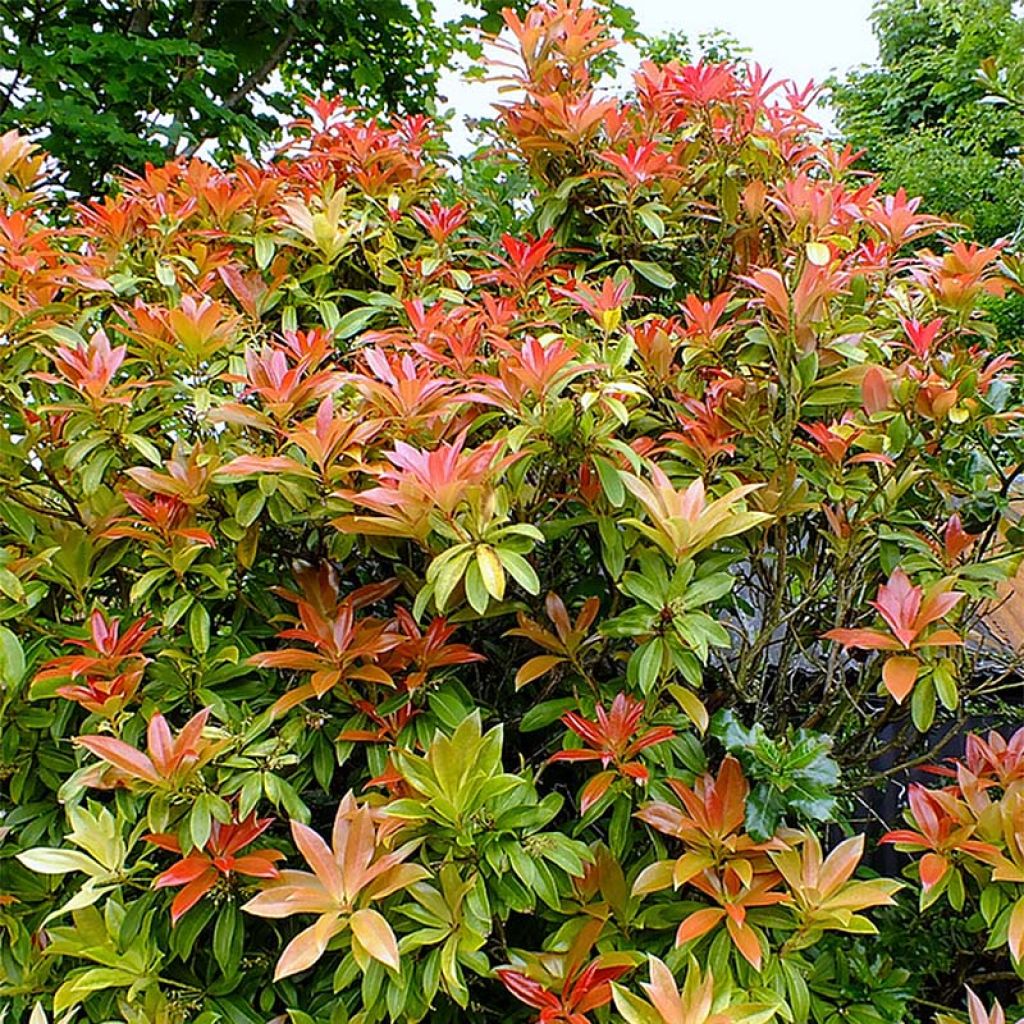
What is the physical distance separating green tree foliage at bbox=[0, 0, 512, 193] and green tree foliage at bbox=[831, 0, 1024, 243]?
266cm

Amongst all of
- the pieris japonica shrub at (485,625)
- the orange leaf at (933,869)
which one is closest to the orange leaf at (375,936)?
the pieris japonica shrub at (485,625)

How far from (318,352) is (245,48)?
153 inches

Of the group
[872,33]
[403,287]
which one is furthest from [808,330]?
[872,33]

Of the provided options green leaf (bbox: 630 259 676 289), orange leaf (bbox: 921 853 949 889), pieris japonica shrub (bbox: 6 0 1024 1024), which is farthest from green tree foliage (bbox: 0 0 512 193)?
orange leaf (bbox: 921 853 949 889)

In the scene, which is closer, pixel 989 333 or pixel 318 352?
pixel 318 352

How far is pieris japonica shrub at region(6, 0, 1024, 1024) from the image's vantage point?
1190 millimetres

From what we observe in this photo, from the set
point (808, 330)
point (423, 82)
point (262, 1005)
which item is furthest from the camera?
point (423, 82)

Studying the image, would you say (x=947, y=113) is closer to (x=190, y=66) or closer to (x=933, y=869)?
(x=190, y=66)

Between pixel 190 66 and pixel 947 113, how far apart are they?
9.28m

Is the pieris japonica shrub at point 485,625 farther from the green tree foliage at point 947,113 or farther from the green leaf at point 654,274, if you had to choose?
the green tree foliage at point 947,113

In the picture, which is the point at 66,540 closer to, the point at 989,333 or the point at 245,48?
the point at 989,333

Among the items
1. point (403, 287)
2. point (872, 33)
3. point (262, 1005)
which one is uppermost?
point (872, 33)

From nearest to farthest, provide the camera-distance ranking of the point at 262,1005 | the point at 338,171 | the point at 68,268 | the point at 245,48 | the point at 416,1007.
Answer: the point at 416,1007 → the point at 262,1005 → the point at 68,268 → the point at 338,171 → the point at 245,48

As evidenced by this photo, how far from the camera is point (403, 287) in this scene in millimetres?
1897
